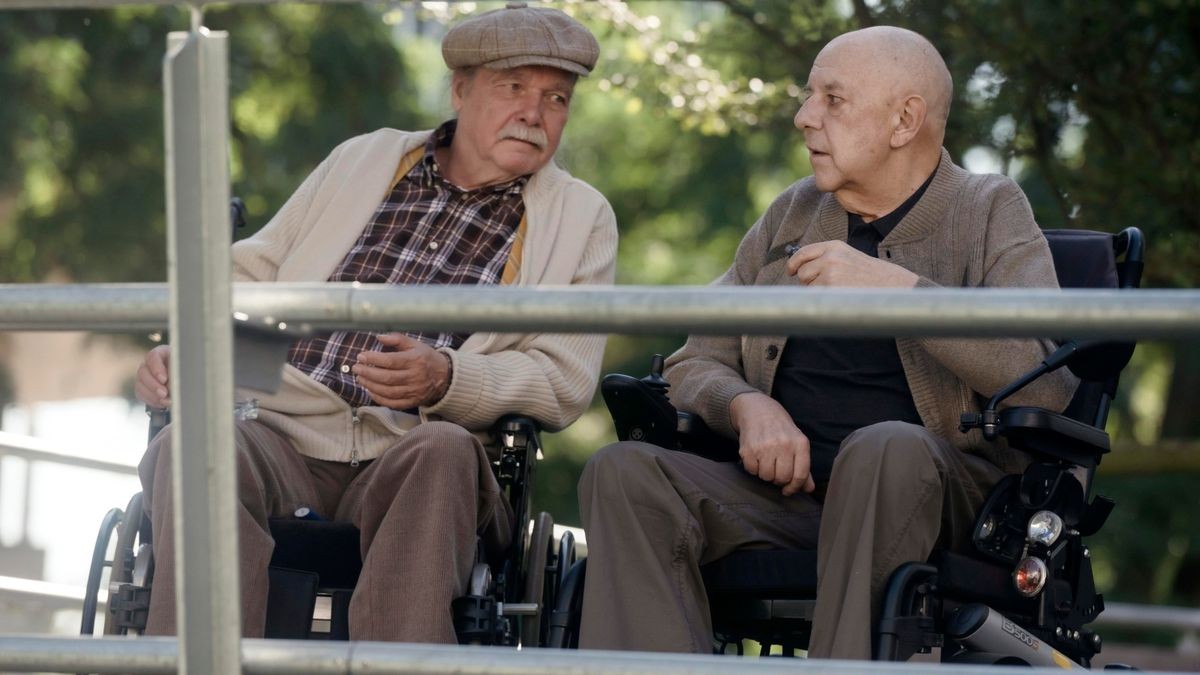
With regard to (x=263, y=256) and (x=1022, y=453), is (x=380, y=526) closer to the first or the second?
(x=263, y=256)

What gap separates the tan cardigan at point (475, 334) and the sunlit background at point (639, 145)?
0.53m

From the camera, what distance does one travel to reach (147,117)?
9547 millimetres

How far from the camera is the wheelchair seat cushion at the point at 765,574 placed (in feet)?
9.97

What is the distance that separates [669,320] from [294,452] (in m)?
1.95

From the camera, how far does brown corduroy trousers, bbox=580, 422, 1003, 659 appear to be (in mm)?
2822

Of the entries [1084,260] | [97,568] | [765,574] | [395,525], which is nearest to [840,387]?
[765,574]

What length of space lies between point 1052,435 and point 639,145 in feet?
31.8

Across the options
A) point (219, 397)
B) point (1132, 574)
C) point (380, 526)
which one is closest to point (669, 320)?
point (219, 397)

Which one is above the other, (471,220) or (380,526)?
(471,220)

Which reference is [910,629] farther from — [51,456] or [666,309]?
[51,456]

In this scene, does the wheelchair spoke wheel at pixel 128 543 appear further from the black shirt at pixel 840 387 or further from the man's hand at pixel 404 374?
the black shirt at pixel 840 387

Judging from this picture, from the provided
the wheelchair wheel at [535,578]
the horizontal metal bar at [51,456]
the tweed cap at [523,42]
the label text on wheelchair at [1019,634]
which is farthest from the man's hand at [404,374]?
the horizontal metal bar at [51,456]

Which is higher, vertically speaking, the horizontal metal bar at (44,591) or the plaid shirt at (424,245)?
the plaid shirt at (424,245)

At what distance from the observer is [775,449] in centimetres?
319
